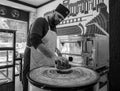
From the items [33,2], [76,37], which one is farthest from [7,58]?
[33,2]

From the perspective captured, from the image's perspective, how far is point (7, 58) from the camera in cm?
236

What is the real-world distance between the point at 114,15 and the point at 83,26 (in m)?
1.85

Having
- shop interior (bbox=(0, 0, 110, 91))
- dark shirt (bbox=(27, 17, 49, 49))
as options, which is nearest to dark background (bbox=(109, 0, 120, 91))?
shop interior (bbox=(0, 0, 110, 91))

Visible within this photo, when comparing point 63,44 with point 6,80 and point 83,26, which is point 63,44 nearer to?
point 83,26

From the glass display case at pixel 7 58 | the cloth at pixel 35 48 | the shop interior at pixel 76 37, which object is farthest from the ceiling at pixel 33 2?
the cloth at pixel 35 48

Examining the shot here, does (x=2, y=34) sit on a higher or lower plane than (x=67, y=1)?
lower

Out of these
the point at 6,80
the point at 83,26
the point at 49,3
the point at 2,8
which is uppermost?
the point at 49,3

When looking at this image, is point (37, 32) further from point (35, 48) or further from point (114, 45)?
point (114, 45)

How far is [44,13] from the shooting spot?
12.2 ft

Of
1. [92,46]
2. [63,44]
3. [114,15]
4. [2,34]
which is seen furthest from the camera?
[2,34]

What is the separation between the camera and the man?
1274 mm

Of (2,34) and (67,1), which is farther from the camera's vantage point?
(67,1)

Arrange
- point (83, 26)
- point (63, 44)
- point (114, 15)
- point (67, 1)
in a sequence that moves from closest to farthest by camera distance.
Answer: point (114, 15)
point (63, 44)
point (83, 26)
point (67, 1)

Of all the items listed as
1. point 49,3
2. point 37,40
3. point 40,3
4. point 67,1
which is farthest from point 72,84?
point 40,3
